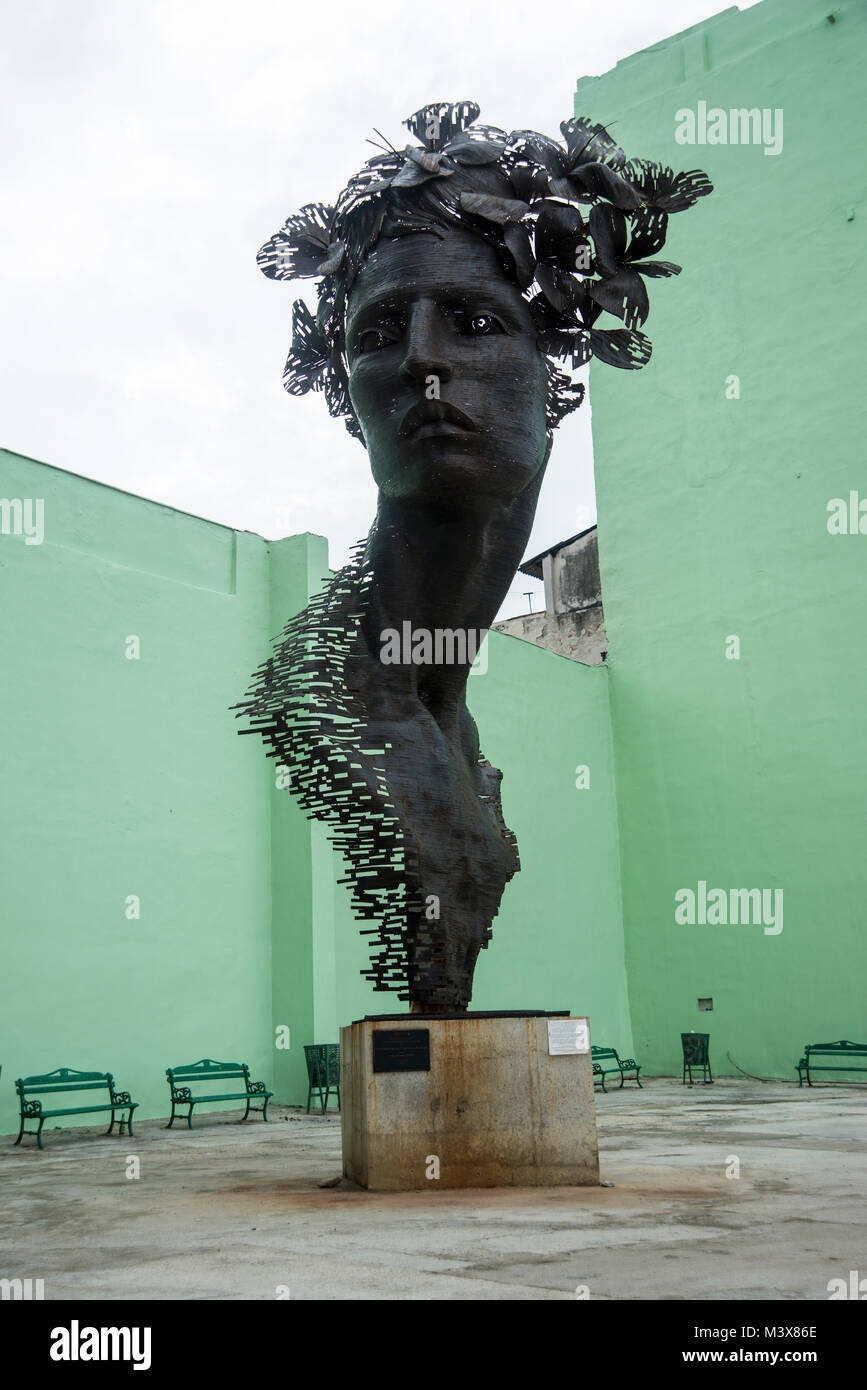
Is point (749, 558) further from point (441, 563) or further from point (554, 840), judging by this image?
point (441, 563)

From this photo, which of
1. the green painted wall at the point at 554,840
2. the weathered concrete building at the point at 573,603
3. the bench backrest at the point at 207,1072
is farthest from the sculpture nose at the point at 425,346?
the weathered concrete building at the point at 573,603

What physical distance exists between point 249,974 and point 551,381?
252 inches

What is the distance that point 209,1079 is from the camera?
9508mm

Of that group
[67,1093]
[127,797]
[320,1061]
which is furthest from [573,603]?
[67,1093]

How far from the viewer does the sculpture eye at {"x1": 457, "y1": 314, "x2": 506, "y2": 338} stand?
193 inches

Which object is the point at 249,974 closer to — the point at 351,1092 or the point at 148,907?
the point at 148,907

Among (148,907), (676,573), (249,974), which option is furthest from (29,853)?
(676,573)

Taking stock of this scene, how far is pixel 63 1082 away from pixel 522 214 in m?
6.59

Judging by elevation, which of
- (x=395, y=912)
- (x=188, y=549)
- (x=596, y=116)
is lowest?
(x=395, y=912)

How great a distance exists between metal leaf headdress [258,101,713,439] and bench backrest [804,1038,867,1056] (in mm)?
8046

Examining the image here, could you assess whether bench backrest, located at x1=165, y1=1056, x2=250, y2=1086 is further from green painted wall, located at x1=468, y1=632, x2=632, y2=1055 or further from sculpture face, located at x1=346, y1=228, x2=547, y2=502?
sculpture face, located at x1=346, y1=228, x2=547, y2=502

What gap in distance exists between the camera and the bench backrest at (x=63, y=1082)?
27.0 feet

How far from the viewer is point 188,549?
1045 cm

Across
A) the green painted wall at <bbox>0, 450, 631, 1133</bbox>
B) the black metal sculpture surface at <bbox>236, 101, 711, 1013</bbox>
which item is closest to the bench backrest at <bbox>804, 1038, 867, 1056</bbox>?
the green painted wall at <bbox>0, 450, 631, 1133</bbox>
